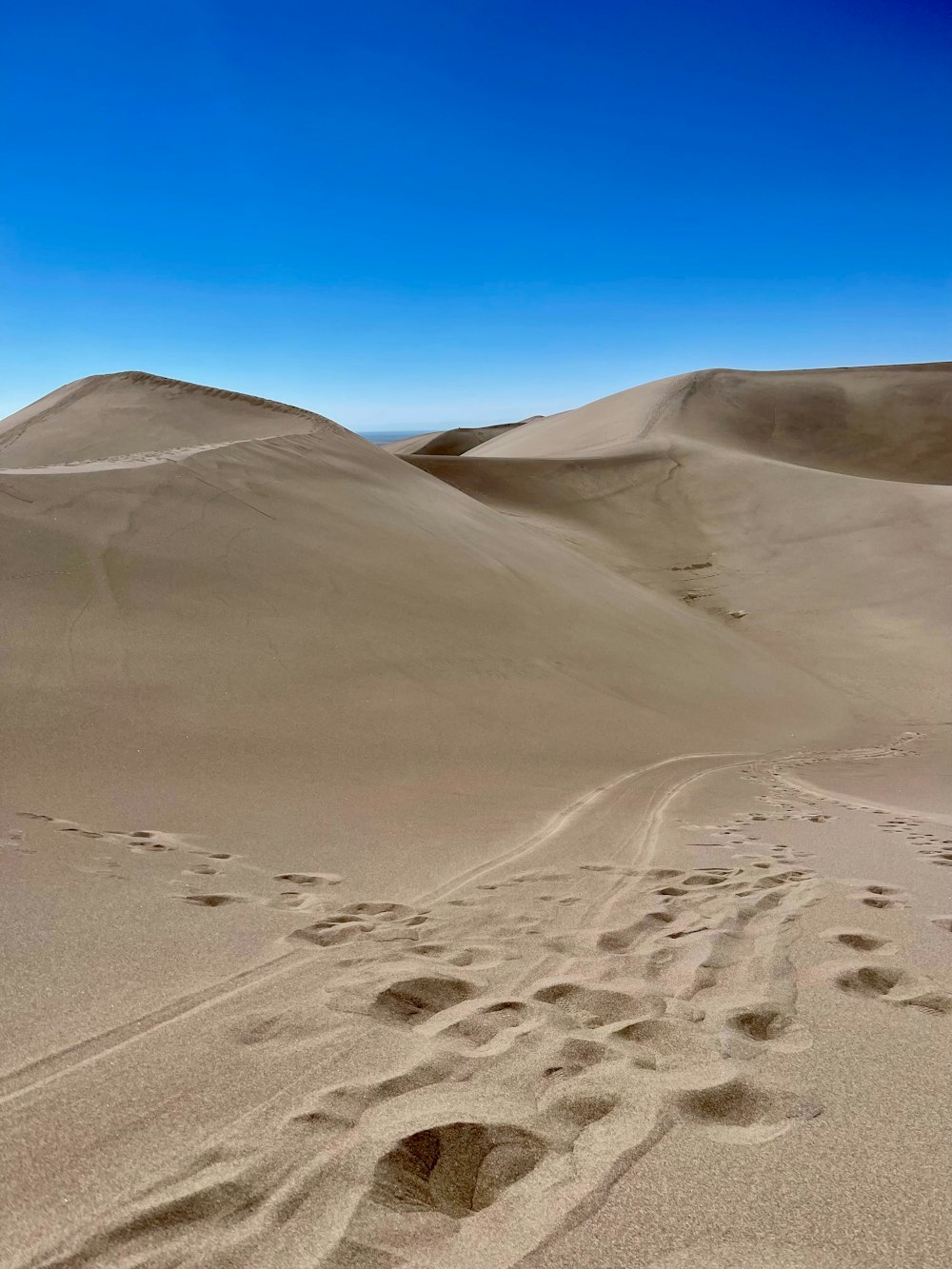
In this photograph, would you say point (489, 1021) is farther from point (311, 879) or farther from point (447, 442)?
point (447, 442)

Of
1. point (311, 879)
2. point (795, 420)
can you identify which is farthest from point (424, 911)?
point (795, 420)

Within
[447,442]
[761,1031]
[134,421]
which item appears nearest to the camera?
[761,1031]

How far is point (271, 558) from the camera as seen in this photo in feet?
25.2

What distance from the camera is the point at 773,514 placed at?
61.4ft

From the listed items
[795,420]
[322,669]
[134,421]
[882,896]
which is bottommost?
[882,896]

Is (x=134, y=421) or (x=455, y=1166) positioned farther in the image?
(x=134, y=421)

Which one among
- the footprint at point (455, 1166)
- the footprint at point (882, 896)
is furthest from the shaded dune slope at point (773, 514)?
the footprint at point (455, 1166)

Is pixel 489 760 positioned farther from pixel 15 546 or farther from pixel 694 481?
pixel 694 481

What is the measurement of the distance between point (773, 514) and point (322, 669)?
49.1ft

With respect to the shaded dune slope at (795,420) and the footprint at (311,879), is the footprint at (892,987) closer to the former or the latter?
the footprint at (311,879)


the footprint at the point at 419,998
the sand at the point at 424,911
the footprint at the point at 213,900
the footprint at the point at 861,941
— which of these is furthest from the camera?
the footprint at the point at 213,900

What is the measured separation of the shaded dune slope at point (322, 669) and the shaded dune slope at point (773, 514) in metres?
2.84

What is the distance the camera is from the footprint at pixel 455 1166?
59.9 inches

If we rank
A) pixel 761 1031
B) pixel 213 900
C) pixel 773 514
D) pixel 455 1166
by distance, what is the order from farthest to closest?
1. pixel 773 514
2. pixel 213 900
3. pixel 761 1031
4. pixel 455 1166
